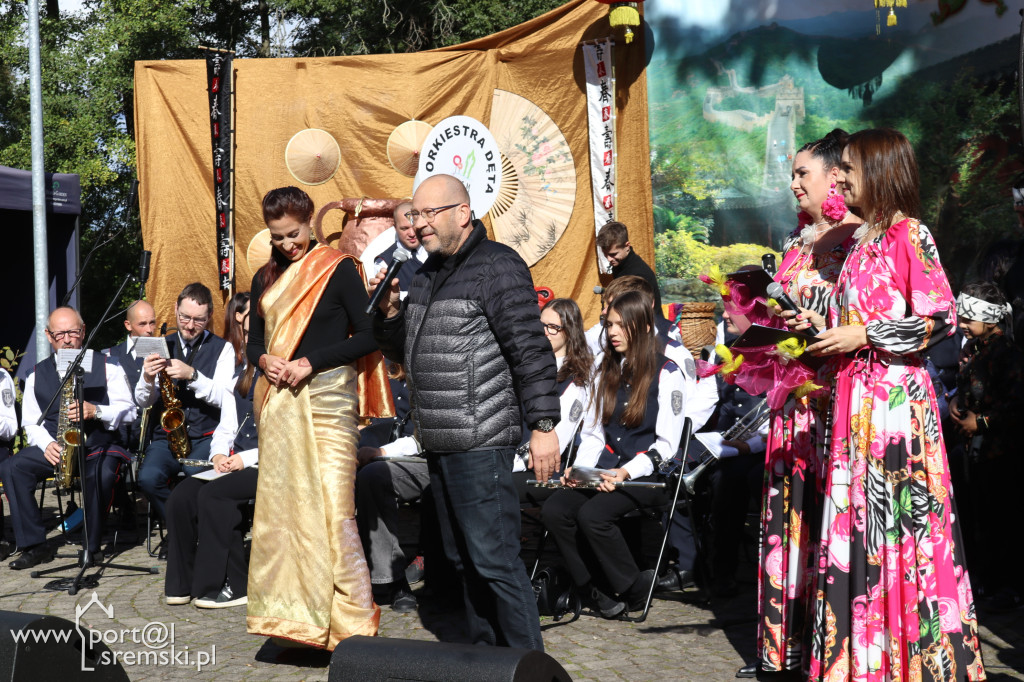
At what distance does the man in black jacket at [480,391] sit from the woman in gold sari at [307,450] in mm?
725

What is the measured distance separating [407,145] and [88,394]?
4.68m

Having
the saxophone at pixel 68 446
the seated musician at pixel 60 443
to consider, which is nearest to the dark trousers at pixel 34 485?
the seated musician at pixel 60 443

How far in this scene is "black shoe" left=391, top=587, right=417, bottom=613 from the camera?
18.4ft

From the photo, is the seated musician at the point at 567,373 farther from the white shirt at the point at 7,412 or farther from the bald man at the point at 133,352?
the white shirt at the point at 7,412

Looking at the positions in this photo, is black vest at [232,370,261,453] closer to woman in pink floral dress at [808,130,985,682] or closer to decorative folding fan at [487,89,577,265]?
woman in pink floral dress at [808,130,985,682]

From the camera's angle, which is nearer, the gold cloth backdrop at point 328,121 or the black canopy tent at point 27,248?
the gold cloth backdrop at point 328,121

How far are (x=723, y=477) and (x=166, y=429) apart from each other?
3690mm

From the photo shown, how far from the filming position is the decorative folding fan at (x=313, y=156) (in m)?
10.7

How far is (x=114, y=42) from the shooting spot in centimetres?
1856

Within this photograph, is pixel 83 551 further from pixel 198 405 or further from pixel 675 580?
pixel 675 580

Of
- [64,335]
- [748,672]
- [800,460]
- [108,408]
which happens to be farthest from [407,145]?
[748,672]

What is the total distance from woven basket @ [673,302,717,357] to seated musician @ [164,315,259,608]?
12.2 ft

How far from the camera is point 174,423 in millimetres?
6730

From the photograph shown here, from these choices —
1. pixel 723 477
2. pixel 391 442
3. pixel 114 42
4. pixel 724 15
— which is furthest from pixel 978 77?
pixel 114 42
